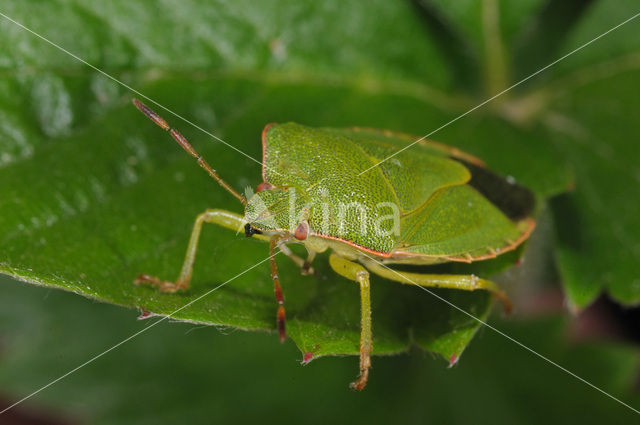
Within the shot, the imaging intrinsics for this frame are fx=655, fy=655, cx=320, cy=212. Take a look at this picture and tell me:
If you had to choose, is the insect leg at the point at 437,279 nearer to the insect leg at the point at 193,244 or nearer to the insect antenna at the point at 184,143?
the insect leg at the point at 193,244

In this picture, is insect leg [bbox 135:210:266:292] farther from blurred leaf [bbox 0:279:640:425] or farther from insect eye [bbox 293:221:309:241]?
blurred leaf [bbox 0:279:640:425]

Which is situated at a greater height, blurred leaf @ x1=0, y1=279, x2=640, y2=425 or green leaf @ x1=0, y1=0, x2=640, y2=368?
green leaf @ x1=0, y1=0, x2=640, y2=368

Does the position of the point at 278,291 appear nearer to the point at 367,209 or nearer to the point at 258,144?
the point at 367,209

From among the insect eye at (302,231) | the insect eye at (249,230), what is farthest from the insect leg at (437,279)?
the insect eye at (249,230)

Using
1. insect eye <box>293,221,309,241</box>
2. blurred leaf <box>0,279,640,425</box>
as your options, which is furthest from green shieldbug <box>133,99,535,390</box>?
blurred leaf <box>0,279,640,425</box>

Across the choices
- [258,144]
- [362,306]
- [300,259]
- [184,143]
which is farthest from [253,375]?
[184,143]

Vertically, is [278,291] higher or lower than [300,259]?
higher

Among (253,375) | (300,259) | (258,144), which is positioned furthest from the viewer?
(253,375)
